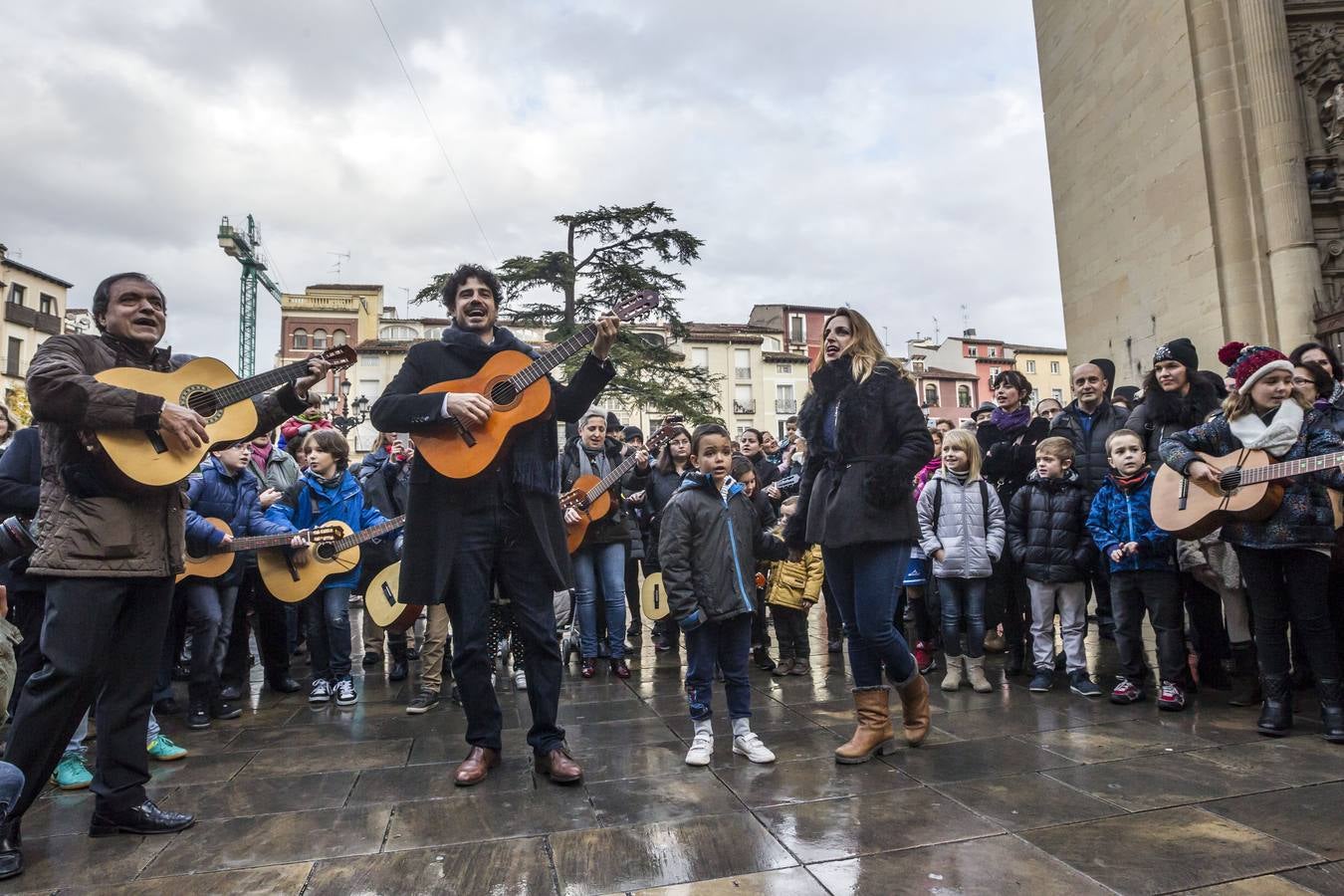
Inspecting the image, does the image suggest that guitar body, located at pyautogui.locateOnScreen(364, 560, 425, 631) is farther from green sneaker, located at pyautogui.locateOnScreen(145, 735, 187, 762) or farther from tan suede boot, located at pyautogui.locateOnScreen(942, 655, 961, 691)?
tan suede boot, located at pyautogui.locateOnScreen(942, 655, 961, 691)

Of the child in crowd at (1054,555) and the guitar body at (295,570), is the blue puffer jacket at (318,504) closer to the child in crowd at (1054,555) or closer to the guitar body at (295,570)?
the guitar body at (295,570)

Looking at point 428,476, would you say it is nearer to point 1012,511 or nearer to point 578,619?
point 578,619

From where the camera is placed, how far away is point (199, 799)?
350 cm

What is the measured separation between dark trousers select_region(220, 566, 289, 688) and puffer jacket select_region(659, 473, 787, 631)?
336 centimetres

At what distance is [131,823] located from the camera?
3082 mm

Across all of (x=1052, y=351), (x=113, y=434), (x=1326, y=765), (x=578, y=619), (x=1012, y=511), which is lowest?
(x=1326, y=765)

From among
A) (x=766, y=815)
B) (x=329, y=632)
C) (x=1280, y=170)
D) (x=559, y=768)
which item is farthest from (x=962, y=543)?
(x=1280, y=170)

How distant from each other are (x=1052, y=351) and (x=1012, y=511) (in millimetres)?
66220

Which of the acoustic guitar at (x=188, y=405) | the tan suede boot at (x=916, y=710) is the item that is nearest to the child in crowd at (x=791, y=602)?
the tan suede boot at (x=916, y=710)

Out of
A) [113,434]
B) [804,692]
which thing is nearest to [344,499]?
[113,434]

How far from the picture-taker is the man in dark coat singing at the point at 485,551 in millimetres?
3566

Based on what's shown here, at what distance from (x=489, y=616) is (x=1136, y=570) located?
12.6 ft

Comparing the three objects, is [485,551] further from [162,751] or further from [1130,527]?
[1130,527]

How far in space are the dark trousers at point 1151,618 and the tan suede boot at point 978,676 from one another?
808mm
